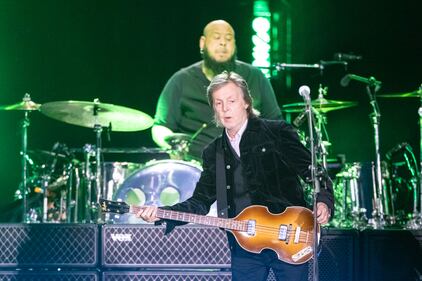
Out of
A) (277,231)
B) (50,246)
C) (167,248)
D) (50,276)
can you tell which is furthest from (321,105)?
(277,231)

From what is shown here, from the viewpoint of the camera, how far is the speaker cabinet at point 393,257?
17.7 feet

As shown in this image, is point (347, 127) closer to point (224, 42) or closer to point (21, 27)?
point (224, 42)


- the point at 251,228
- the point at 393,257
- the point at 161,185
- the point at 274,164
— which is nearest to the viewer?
the point at 251,228

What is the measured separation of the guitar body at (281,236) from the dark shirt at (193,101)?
399 centimetres

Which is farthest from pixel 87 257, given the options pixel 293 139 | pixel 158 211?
pixel 293 139

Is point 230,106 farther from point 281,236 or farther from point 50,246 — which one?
point 50,246

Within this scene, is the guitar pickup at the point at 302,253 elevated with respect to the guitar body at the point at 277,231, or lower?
lower

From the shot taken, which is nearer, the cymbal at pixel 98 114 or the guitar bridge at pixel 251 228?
the guitar bridge at pixel 251 228

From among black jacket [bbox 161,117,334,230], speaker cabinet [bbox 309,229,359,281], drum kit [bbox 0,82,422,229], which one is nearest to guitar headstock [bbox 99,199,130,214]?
black jacket [bbox 161,117,334,230]

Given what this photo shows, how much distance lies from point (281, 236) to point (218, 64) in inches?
178

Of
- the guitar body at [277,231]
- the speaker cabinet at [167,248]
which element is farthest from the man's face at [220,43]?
the guitar body at [277,231]

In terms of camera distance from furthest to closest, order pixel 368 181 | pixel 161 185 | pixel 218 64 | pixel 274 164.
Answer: pixel 368 181 < pixel 218 64 < pixel 161 185 < pixel 274 164

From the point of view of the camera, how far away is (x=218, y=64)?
8.40 m

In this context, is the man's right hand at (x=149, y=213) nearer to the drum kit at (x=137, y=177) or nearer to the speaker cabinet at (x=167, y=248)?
the speaker cabinet at (x=167, y=248)
